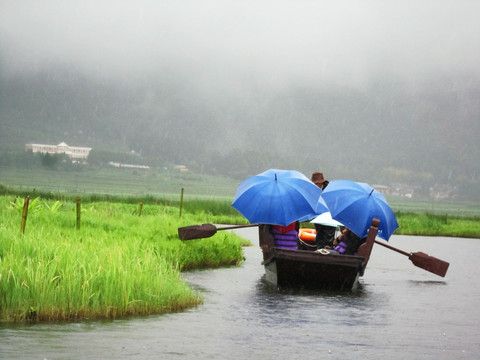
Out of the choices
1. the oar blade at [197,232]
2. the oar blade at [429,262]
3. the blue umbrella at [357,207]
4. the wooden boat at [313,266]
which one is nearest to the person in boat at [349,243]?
the blue umbrella at [357,207]

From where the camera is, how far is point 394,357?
40.8ft

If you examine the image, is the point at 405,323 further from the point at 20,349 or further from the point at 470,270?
the point at 470,270

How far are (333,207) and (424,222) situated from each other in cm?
4204

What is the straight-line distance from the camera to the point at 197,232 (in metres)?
21.9

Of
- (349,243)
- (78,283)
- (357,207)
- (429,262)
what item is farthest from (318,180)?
(78,283)

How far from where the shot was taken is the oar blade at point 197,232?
2175cm

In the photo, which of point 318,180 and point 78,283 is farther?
point 318,180

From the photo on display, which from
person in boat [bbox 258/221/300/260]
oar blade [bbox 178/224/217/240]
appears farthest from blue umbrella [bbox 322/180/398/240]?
oar blade [bbox 178/224/217/240]

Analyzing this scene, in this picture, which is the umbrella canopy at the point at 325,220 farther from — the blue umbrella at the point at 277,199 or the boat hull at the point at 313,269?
the boat hull at the point at 313,269

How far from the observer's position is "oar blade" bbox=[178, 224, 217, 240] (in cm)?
2175

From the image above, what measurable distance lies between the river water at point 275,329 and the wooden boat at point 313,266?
0.95 feet

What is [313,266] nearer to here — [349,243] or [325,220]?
[349,243]

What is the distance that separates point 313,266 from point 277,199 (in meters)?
1.78

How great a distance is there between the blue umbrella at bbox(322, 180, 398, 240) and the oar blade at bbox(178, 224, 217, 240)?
3293 mm
